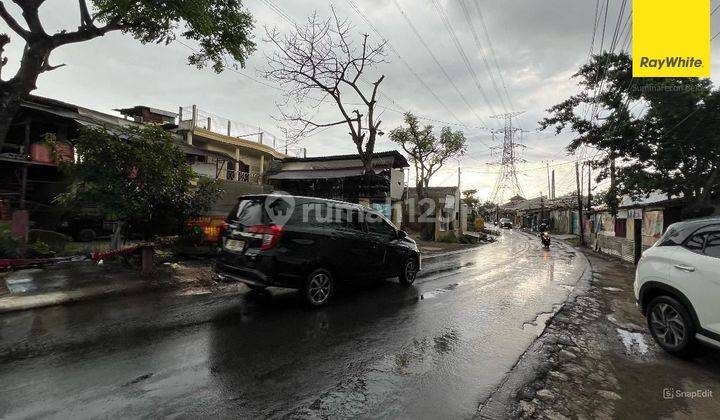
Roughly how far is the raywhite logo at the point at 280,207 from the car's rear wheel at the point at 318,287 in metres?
1.06

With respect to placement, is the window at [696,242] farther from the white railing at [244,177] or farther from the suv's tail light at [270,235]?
the white railing at [244,177]

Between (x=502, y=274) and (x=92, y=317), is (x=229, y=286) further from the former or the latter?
(x=502, y=274)

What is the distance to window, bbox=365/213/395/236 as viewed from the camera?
7.54 metres

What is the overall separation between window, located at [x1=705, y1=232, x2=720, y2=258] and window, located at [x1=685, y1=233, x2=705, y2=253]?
0.06 m

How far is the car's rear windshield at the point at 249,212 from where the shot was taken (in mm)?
5906

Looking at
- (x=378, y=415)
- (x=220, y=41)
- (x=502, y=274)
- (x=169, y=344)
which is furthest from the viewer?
(x=502, y=274)

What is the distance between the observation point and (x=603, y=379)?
155 inches

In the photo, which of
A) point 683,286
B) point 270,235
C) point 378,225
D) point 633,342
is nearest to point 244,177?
point 378,225

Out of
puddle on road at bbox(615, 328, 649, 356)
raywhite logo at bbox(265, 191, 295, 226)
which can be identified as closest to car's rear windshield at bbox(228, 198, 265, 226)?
raywhite logo at bbox(265, 191, 295, 226)

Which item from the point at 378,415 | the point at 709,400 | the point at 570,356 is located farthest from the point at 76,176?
the point at 709,400

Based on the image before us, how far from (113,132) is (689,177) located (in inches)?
760

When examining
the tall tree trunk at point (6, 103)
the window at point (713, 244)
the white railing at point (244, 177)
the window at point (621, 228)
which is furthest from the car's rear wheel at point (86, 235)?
the window at point (621, 228)

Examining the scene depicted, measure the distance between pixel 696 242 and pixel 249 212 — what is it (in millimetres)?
6276

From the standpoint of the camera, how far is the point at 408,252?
8.58 m
